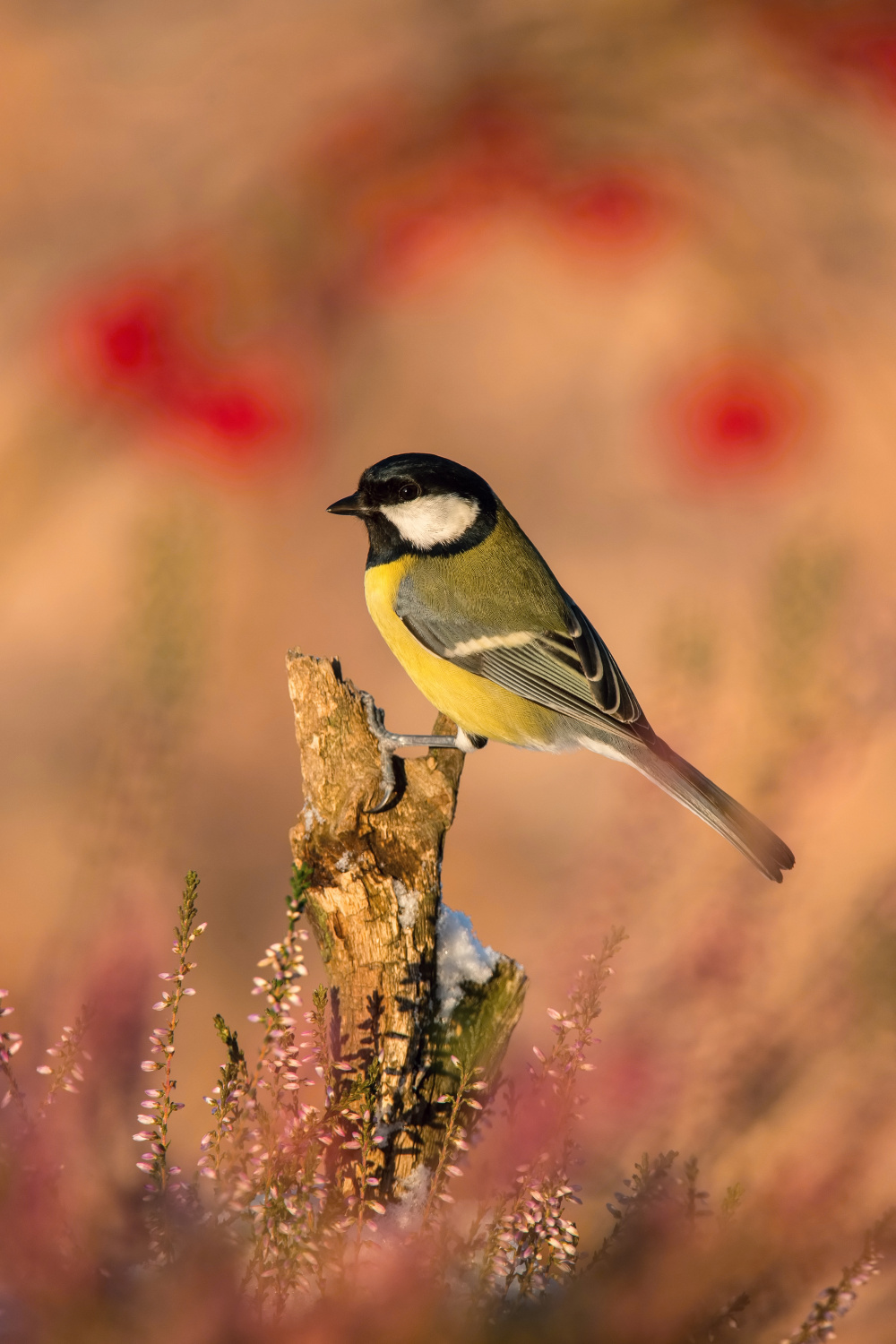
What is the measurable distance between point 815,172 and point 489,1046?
5.52m

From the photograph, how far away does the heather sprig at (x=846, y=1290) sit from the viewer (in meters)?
1.11

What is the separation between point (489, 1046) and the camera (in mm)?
1771

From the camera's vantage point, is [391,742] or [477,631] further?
[477,631]

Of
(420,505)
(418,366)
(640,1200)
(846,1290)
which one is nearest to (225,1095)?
(640,1200)

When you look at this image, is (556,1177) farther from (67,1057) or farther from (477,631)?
(477,631)

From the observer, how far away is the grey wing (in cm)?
228

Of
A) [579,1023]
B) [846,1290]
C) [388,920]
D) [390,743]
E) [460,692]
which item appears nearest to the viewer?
[846,1290]

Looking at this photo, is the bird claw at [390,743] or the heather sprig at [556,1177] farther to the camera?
the bird claw at [390,743]

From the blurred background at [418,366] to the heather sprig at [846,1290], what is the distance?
90 centimetres

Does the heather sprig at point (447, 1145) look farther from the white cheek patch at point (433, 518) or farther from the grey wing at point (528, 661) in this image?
the white cheek patch at point (433, 518)

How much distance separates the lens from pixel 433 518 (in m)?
2.37

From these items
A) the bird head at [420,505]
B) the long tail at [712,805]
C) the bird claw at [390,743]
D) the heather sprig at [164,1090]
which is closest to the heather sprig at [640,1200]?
the heather sprig at [164,1090]

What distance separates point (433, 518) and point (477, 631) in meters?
0.28

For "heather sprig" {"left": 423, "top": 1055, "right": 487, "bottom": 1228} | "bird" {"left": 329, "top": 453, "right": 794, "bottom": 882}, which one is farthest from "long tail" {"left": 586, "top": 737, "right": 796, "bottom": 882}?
"heather sprig" {"left": 423, "top": 1055, "right": 487, "bottom": 1228}
